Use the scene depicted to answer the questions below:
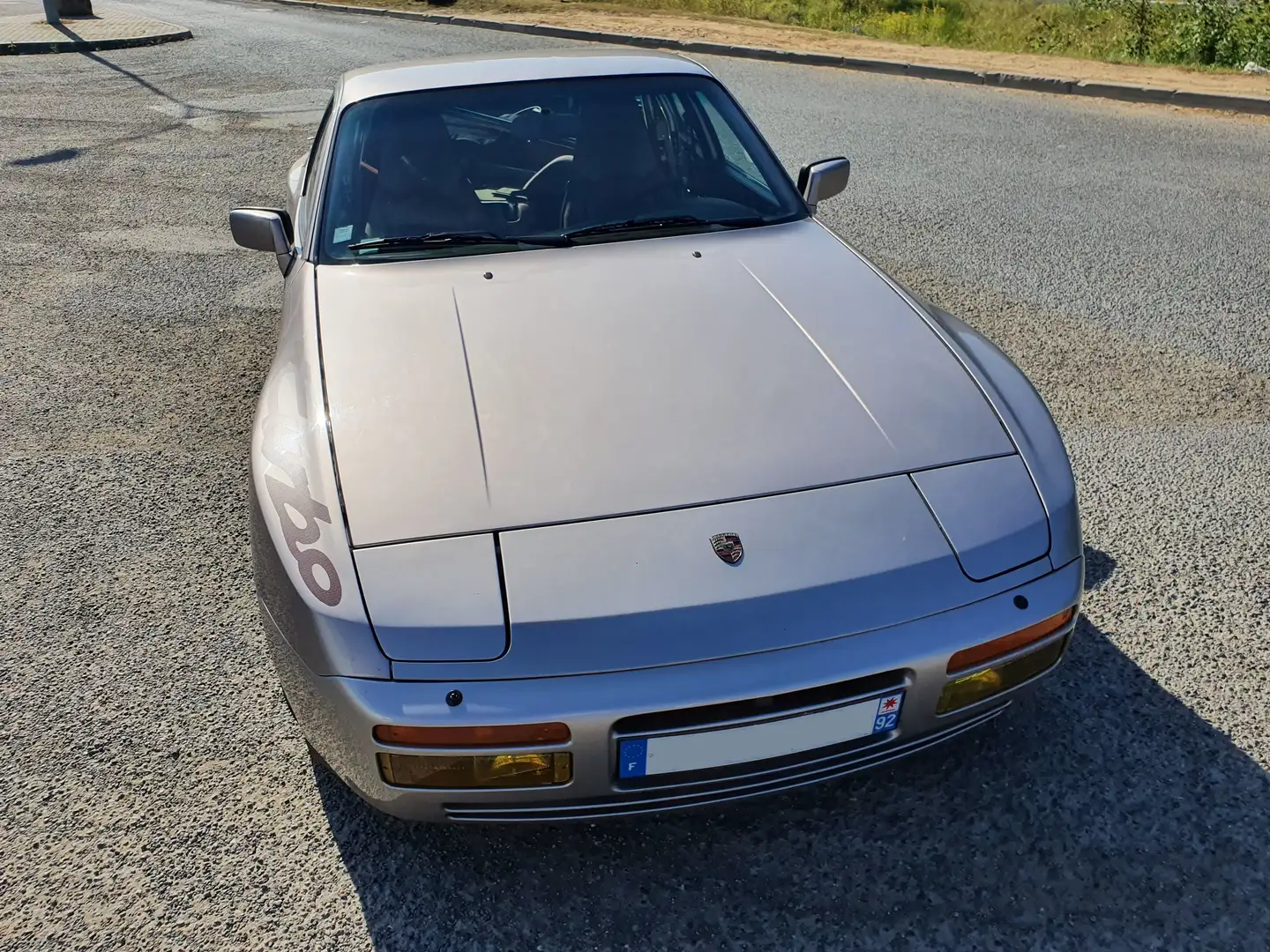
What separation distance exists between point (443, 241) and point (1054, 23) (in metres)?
17.8

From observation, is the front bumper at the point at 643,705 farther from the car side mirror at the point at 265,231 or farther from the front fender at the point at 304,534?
the car side mirror at the point at 265,231

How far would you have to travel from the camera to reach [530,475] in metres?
2.10

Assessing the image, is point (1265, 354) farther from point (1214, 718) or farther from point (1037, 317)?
point (1214, 718)

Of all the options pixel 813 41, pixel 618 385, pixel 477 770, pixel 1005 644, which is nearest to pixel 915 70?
pixel 813 41

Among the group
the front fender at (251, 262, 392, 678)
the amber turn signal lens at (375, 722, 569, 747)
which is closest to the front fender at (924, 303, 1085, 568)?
the amber turn signal lens at (375, 722, 569, 747)

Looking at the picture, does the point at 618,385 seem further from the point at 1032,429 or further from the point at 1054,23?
the point at 1054,23

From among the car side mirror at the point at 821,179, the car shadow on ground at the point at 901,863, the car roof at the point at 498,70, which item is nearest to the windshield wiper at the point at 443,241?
the car roof at the point at 498,70

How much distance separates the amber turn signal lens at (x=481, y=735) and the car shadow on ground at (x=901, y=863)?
49 centimetres

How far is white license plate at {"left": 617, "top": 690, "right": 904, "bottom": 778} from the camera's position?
1.83 meters

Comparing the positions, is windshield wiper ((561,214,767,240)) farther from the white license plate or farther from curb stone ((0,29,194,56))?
curb stone ((0,29,194,56))

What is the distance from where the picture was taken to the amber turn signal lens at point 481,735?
5.83 feet

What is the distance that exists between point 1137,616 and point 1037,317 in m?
2.43

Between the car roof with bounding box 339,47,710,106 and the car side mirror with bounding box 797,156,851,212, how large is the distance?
51 centimetres

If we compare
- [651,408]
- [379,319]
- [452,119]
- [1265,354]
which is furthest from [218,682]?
[1265,354]
